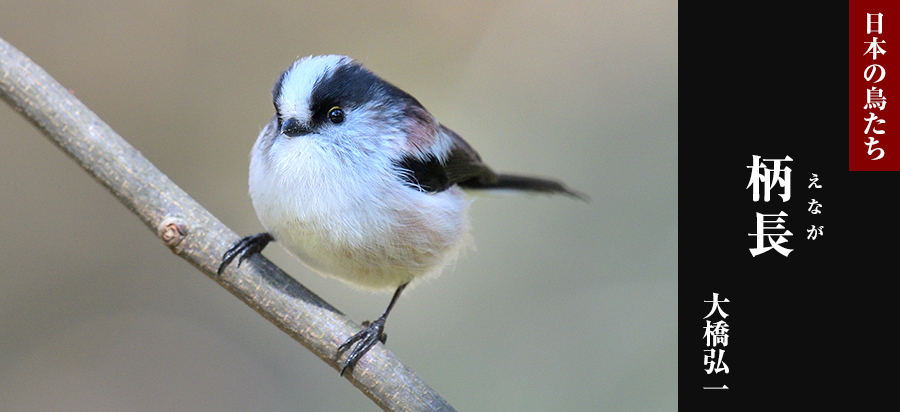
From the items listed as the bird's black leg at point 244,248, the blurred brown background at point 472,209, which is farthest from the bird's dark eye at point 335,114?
the blurred brown background at point 472,209

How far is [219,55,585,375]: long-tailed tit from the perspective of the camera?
1864mm

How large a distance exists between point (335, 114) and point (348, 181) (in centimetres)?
18

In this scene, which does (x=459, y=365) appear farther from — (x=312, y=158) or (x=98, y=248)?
(x=98, y=248)

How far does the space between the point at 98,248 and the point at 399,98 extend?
2024 millimetres

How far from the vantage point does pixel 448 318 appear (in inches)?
129

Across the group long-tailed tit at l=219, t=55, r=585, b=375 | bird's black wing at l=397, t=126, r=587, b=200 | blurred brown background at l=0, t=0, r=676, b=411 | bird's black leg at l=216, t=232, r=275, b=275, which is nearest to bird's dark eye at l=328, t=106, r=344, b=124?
long-tailed tit at l=219, t=55, r=585, b=375

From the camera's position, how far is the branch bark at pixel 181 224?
5.51 ft

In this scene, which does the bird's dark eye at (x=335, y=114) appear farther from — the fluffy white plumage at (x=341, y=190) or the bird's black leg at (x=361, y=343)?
the bird's black leg at (x=361, y=343)

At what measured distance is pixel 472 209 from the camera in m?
3.30

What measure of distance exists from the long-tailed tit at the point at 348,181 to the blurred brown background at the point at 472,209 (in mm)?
1153

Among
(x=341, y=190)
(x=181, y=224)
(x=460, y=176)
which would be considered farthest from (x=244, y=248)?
(x=460, y=176)

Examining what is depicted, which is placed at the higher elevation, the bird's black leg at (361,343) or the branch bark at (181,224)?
the branch bark at (181,224)

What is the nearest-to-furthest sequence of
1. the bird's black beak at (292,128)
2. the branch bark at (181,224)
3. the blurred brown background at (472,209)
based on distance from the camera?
the branch bark at (181,224) < the bird's black beak at (292,128) < the blurred brown background at (472,209)

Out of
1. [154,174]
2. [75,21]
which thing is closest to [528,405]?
[154,174]
